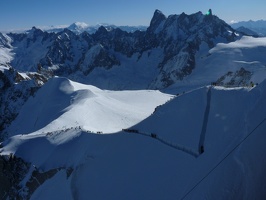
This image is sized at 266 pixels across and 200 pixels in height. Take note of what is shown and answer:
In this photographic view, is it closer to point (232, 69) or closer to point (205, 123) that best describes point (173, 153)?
point (205, 123)

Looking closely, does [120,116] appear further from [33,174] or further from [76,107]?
[33,174]

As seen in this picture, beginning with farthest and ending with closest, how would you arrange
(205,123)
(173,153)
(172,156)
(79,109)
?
(79,109), (205,123), (173,153), (172,156)

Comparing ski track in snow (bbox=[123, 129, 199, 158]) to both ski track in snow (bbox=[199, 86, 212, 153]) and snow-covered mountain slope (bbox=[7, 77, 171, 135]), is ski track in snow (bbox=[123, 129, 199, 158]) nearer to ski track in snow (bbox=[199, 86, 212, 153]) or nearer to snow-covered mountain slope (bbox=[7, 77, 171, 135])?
ski track in snow (bbox=[199, 86, 212, 153])

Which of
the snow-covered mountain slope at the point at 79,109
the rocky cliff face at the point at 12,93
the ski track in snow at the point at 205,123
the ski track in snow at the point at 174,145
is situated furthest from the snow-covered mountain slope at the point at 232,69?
the ski track in snow at the point at 174,145

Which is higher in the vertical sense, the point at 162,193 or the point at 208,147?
the point at 208,147

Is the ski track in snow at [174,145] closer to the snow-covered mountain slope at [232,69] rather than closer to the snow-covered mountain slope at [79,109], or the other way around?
the snow-covered mountain slope at [79,109]

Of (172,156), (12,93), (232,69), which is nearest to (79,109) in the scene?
(172,156)

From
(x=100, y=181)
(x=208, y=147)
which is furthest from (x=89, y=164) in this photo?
(x=208, y=147)
